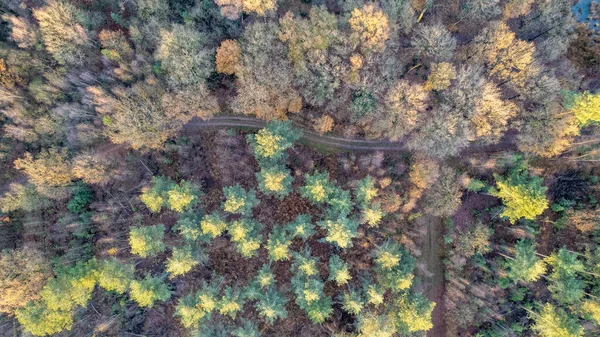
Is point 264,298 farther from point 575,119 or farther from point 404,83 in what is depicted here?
point 575,119

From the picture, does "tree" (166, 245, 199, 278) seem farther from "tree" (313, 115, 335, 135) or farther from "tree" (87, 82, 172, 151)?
"tree" (313, 115, 335, 135)

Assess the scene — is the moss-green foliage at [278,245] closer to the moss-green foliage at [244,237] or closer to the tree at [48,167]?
the moss-green foliage at [244,237]

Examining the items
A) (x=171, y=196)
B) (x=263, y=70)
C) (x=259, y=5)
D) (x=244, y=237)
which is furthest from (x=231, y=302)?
(x=259, y=5)

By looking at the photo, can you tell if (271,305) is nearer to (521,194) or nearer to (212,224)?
(212,224)

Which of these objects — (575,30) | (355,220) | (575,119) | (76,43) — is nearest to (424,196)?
(355,220)

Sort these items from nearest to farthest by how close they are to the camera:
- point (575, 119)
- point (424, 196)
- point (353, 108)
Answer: point (575, 119), point (353, 108), point (424, 196)

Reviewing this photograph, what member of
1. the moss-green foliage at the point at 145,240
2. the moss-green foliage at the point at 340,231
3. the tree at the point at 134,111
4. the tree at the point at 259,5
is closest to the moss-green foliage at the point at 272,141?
the moss-green foliage at the point at 340,231
